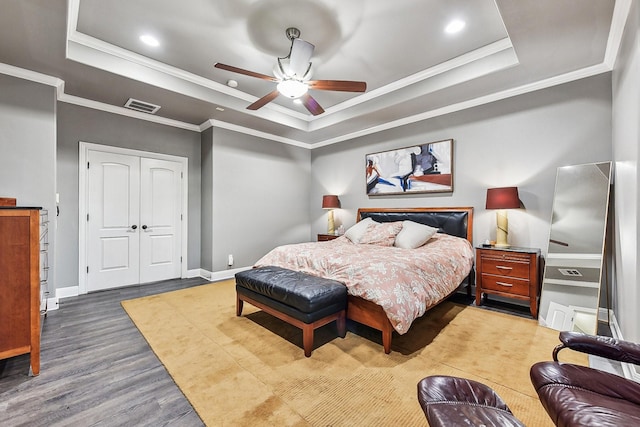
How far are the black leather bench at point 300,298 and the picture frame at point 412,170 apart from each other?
106 inches

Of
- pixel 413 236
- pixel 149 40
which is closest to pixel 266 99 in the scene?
pixel 149 40

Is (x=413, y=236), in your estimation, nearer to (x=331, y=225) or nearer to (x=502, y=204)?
(x=502, y=204)

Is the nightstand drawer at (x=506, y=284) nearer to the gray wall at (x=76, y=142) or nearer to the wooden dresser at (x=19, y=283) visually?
the wooden dresser at (x=19, y=283)

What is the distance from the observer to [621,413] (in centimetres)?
104

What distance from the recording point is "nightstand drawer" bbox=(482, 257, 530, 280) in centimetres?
318

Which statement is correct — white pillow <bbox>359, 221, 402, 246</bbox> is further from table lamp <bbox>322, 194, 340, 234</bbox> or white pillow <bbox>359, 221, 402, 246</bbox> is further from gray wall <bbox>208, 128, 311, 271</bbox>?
gray wall <bbox>208, 128, 311, 271</bbox>

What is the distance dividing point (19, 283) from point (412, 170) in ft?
15.6

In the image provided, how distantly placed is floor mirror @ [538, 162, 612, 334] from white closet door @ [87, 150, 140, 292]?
18.6 feet

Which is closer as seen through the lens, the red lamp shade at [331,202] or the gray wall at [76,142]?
the gray wall at [76,142]

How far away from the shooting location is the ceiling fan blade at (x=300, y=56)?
2549 millimetres

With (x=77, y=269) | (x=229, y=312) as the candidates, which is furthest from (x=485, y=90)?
(x=77, y=269)

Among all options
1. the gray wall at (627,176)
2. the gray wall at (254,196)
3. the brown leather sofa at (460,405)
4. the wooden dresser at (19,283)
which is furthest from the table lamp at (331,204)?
the brown leather sofa at (460,405)

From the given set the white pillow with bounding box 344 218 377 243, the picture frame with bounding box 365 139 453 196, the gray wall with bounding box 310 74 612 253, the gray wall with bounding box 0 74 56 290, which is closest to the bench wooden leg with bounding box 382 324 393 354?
the white pillow with bounding box 344 218 377 243

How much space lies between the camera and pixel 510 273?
327 centimetres
